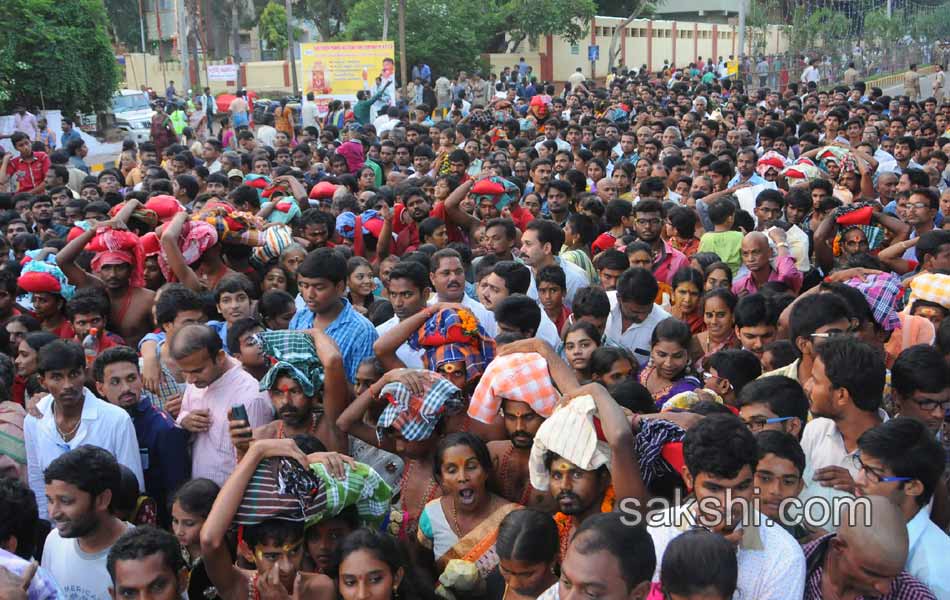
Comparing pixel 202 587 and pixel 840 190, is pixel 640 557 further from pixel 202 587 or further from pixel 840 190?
pixel 840 190

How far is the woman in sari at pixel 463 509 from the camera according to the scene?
149 inches

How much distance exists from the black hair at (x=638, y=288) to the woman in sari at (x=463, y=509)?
187cm

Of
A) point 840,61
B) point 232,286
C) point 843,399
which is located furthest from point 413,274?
point 840,61

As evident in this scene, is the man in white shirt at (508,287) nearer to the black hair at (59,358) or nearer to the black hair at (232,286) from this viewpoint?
the black hair at (232,286)

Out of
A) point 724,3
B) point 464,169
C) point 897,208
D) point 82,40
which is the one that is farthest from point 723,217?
point 724,3

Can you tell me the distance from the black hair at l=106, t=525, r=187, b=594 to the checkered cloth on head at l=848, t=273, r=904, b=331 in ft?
11.5

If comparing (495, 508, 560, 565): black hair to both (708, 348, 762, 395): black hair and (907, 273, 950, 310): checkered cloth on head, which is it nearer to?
(708, 348, 762, 395): black hair

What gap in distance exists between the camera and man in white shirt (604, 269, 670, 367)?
218 inches

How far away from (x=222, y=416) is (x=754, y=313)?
2.66 m

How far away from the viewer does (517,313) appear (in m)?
5.00

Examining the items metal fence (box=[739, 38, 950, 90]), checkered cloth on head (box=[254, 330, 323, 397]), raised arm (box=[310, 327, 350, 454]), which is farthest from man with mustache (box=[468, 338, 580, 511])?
metal fence (box=[739, 38, 950, 90])

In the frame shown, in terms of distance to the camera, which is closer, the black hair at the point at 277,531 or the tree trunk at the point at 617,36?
the black hair at the point at 277,531

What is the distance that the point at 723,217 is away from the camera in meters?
7.26

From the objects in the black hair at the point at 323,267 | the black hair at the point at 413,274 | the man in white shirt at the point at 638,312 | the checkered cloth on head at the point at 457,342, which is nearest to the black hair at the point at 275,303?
the black hair at the point at 323,267
